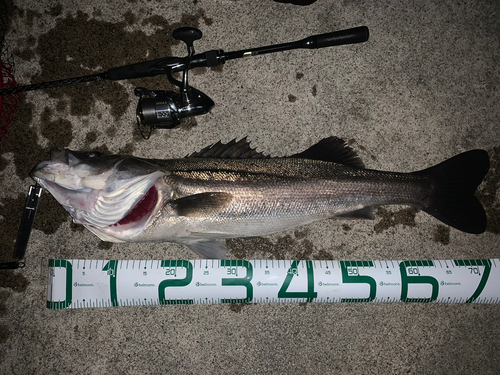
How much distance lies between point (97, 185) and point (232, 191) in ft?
2.94

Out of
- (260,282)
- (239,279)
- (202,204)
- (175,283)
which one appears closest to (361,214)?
(260,282)

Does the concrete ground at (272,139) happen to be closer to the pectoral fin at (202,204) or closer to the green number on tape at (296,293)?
the green number on tape at (296,293)

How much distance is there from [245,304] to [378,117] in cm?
204

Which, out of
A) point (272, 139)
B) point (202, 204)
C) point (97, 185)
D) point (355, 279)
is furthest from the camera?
point (272, 139)

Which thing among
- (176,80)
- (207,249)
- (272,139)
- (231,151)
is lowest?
(207,249)

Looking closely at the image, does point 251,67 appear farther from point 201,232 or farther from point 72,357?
point 72,357

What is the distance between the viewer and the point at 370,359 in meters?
2.64

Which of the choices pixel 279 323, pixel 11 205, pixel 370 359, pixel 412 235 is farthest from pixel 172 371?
pixel 412 235

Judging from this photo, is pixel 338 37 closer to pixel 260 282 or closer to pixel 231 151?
pixel 231 151

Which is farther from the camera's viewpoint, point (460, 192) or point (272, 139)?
point (272, 139)

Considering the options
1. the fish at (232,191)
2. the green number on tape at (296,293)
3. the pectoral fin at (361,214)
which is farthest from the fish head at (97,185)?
the pectoral fin at (361,214)

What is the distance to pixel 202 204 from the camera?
2.13 m

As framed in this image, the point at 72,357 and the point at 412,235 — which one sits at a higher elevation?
the point at 412,235

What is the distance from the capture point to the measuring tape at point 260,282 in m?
2.45
